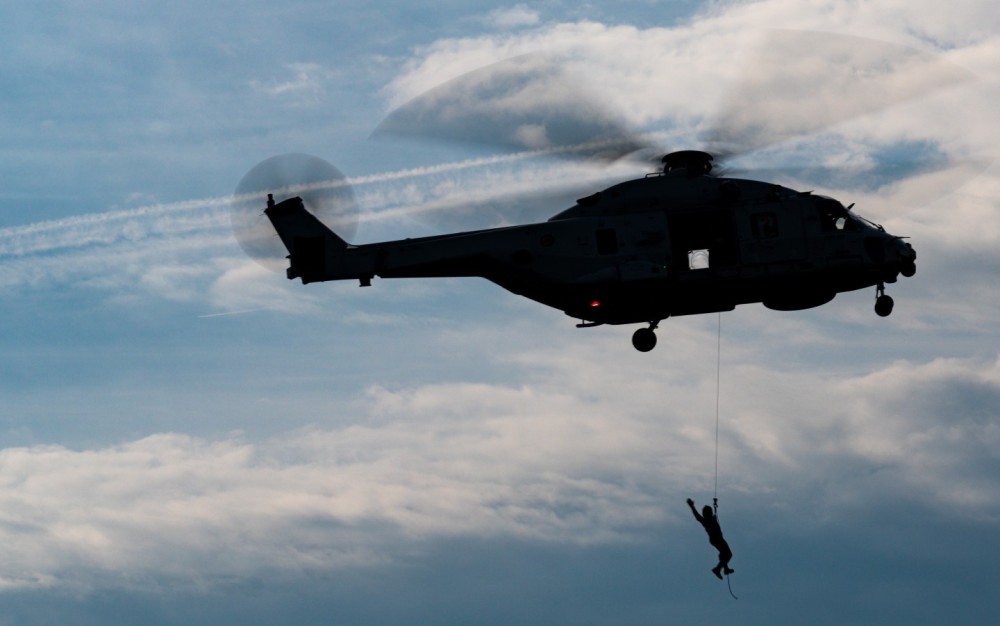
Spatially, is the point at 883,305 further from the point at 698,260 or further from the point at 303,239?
the point at 303,239

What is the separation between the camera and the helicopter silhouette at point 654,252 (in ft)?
140

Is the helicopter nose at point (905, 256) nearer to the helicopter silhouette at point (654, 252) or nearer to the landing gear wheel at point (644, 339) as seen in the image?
the helicopter silhouette at point (654, 252)

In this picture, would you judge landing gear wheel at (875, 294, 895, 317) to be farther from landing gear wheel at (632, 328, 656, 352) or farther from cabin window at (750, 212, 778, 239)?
landing gear wheel at (632, 328, 656, 352)

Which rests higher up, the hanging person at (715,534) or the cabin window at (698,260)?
the cabin window at (698,260)

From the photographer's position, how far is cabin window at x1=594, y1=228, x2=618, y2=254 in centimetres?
4266

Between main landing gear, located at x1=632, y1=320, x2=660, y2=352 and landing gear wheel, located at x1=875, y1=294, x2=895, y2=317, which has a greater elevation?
landing gear wheel, located at x1=875, y1=294, x2=895, y2=317

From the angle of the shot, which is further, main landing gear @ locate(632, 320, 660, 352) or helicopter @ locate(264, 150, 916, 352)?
main landing gear @ locate(632, 320, 660, 352)

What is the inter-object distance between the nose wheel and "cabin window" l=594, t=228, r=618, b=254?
897 centimetres

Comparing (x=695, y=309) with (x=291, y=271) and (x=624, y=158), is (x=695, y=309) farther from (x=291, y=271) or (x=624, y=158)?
(x=291, y=271)

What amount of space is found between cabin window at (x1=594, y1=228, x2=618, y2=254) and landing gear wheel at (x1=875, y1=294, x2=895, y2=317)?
898 centimetres

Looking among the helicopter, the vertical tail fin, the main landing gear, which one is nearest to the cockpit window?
the helicopter

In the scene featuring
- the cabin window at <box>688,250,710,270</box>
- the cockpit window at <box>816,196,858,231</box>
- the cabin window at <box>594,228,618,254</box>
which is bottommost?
the cabin window at <box>688,250,710,270</box>

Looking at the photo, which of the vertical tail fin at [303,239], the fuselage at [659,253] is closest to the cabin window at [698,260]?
the fuselage at [659,253]

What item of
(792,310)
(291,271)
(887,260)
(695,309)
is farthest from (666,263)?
(291,271)
